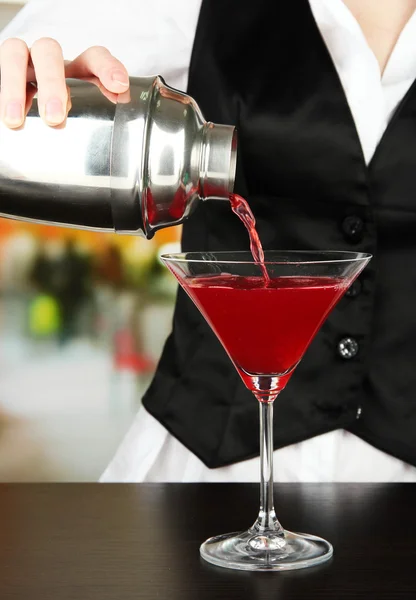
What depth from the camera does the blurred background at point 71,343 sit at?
2396mm

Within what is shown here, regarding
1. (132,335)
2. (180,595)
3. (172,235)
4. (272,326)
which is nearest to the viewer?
(180,595)

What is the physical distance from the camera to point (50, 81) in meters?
0.88

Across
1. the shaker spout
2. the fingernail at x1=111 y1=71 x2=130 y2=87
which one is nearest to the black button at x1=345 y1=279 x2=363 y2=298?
the shaker spout

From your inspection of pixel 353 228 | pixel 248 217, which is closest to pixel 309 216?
pixel 353 228

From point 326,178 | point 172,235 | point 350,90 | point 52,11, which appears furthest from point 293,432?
point 172,235

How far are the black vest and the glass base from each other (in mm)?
398

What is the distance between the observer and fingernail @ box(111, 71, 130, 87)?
2.87 ft

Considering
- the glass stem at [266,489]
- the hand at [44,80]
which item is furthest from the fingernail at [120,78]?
the glass stem at [266,489]

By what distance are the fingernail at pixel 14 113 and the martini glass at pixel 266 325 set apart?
19 centimetres

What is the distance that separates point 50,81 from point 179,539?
46cm

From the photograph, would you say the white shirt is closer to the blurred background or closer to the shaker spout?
the shaker spout

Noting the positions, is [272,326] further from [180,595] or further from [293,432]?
[293,432]

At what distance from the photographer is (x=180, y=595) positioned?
712 millimetres

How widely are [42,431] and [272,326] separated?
5.49 feet
